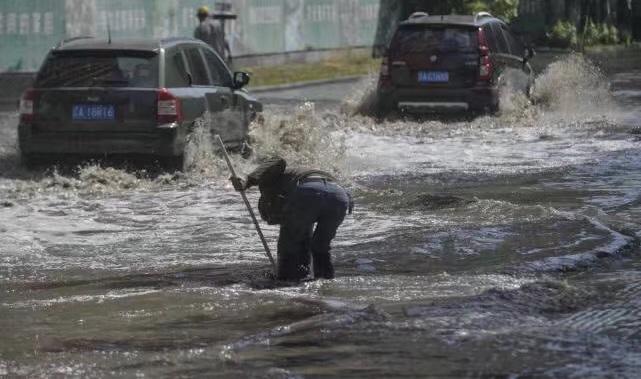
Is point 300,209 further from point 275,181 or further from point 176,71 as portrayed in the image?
point 176,71

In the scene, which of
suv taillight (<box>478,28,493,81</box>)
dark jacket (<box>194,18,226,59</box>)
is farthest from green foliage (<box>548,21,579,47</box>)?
suv taillight (<box>478,28,493,81</box>)

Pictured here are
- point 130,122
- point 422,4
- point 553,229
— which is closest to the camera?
point 553,229

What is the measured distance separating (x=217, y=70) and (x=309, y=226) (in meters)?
7.15

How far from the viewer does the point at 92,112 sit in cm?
1453

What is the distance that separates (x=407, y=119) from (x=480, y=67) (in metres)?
1.52

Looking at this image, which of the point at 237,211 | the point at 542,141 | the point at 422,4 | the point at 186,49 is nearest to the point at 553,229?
the point at 237,211

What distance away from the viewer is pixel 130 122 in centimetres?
1449

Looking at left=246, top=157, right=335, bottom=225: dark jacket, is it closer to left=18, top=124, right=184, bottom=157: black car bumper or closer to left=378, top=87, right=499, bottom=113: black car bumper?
left=18, top=124, right=184, bottom=157: black car bumper

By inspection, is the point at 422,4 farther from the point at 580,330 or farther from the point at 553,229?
the point at 580,330

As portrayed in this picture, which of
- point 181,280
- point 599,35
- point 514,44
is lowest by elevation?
point 599,35

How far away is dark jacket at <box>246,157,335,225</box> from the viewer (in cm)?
933

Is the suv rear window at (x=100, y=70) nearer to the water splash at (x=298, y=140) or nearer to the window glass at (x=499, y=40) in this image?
the water splash at (x=298, y=140)

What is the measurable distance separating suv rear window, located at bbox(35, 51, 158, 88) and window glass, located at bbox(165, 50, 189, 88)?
0.56ft

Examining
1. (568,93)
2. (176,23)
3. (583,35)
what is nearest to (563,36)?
(583,35)
